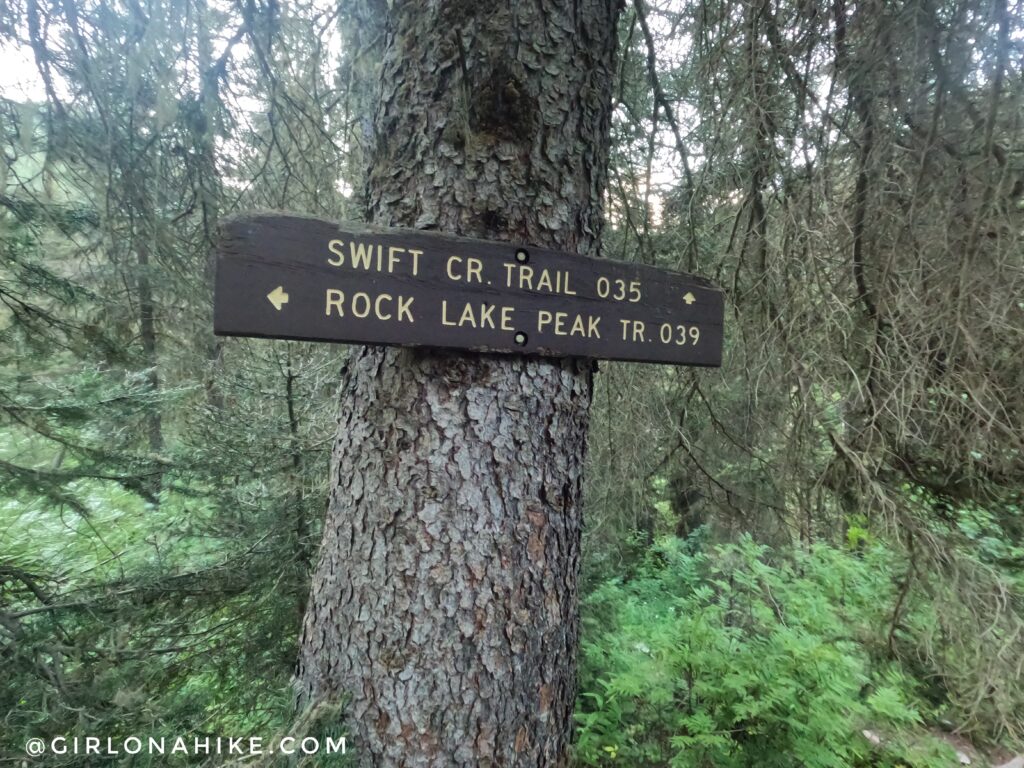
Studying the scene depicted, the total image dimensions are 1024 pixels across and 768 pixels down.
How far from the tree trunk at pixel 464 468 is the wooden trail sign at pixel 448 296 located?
10cm

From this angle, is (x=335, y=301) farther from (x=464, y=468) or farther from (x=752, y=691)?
(x=752, y=691)

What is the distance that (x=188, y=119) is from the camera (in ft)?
6.49

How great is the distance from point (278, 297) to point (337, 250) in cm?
16

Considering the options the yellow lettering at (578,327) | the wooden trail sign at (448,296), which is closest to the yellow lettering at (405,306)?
the wooden trail sign at (448,296)

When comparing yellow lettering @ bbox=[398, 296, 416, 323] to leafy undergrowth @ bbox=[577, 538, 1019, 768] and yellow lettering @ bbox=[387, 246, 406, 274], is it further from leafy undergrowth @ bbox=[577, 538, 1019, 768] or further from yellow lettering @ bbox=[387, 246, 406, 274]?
leafy undergrowth @ bbox=[577, 538, 1019, 768]

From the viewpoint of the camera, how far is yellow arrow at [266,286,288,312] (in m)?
1.09

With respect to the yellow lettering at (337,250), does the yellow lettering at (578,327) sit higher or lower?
lower

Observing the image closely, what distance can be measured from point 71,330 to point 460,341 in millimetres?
2483

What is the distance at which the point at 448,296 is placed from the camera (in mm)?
1245

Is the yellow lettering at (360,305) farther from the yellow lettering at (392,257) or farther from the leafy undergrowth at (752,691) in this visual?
the leafy undergrowth at (752,691)

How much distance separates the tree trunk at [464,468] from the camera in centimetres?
129

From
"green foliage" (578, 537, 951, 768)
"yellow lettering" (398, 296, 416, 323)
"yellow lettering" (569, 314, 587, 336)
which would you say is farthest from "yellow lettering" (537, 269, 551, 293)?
"green foliage" (578, 537, 951, 768)

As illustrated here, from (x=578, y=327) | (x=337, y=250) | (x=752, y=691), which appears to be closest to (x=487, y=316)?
(x=578, y=327)

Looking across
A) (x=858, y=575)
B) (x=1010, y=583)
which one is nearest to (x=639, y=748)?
(x=1010, y=583)
